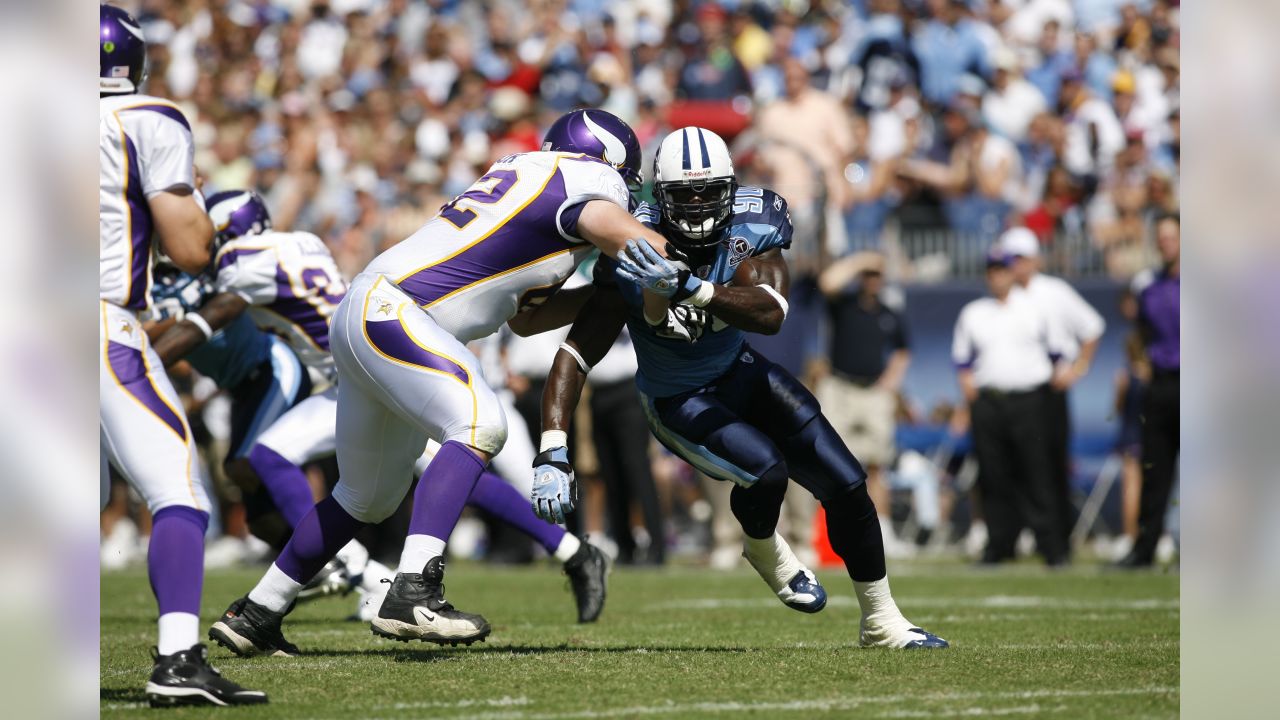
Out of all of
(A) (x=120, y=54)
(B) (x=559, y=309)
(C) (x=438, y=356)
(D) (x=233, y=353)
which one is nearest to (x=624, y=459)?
(D) (x=233, y=353)

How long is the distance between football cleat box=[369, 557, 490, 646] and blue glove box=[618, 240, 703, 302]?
44.1 inches

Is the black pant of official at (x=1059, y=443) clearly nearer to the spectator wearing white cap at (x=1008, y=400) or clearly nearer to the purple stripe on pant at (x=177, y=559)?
the spectator wearing white cap at (x=1008, y=400)

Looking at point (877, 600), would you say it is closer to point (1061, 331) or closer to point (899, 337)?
point (1061, 331)

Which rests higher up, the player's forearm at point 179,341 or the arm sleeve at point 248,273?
the arm sleeve at point 248,273

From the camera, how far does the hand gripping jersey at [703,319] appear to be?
223 inches

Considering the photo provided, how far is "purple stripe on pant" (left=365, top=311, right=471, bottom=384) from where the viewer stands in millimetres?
5145

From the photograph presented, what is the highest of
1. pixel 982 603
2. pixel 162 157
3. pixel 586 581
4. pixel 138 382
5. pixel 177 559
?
pixel 162 157

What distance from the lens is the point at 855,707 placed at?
4.24 metres

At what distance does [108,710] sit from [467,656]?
151 cm

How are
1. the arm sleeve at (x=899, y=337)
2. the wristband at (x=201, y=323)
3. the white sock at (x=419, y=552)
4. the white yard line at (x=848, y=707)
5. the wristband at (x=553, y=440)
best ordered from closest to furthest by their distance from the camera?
1. the white yard line at (x=848, y=707)
2. the white sock at (x=419, y=552)
3. the wristband at (x=553, y=440)
4. the wristband at (x=201, y=323)
5. the arm sleeve at (x=899, y=337)

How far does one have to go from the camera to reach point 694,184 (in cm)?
558

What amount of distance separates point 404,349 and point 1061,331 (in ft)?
24.2

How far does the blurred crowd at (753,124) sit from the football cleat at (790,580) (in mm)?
5403

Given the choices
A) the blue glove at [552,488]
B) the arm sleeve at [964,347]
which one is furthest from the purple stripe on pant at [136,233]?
the arm sleeve at [964,347]
